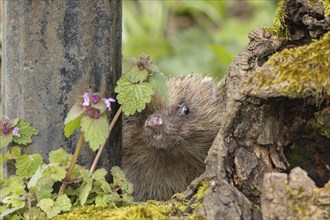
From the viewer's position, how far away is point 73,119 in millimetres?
2951

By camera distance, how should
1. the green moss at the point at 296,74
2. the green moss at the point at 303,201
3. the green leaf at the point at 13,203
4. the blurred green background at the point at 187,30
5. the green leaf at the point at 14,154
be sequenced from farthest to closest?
the blurred green background at the point at 187,30 < the green leaf at the point at 14,154 < the green leaf at the point at 13,203 < the green moss at the point at 296,74 < the green moss at the point at 303,201

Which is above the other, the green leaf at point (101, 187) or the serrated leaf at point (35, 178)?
the serrated leaf at point (35, 178)

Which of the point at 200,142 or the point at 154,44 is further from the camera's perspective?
the point at 154,44

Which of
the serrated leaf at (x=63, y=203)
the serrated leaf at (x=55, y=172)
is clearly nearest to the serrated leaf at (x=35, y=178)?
the serrated leaf at (x=55, y=172)

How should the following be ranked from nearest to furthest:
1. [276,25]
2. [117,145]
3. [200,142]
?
[276,25] < [117,145] < [200,142]

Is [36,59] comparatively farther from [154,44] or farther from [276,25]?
[154,44]

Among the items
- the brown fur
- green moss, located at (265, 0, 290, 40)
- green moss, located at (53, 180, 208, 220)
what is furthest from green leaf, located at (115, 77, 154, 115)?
the brown fur

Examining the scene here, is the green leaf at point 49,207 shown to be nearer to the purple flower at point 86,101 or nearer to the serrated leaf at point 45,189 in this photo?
the serrated leaf at point 45,189

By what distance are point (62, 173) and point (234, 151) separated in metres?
0.75

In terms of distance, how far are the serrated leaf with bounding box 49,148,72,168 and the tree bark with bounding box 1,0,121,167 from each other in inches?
4.6

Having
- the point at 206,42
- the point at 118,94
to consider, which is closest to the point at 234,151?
the point at 118,94

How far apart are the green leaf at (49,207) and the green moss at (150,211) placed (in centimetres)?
4

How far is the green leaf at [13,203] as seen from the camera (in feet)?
10.2

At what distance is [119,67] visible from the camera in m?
3.48
